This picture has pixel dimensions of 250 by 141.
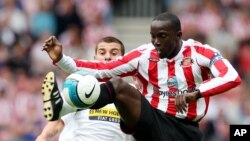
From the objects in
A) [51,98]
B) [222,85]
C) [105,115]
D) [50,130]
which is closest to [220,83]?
[222,85]

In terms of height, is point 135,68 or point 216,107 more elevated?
point 135,68

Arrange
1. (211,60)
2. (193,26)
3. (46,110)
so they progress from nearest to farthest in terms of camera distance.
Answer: (46,110)
(211,60)
(193,26)

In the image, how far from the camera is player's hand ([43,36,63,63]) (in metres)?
8.69

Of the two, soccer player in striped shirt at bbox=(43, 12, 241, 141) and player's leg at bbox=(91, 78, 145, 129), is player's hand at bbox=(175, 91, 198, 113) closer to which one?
soccer player in striped shirt at bbox=(43, 12, 241, 141)

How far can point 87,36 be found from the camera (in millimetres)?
16453

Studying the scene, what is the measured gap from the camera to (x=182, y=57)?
8930 millimetres

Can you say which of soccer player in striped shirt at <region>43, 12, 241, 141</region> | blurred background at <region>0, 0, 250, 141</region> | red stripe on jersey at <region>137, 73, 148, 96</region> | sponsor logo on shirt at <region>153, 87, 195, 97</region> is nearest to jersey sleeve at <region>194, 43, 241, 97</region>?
soccer player in striped shirt at <region>43, 12, 241, 141</region>

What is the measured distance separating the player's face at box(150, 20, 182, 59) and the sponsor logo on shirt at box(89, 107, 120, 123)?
0.75 metres

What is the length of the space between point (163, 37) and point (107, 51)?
40.3 inches

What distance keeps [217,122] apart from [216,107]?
1.52 ft

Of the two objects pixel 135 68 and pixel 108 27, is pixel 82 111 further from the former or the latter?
pixel 108 27

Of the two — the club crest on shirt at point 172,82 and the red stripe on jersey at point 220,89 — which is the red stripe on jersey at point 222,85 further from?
the club crest on shirt at point 172,82

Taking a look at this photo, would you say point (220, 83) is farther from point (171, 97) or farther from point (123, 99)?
point (123, 99)

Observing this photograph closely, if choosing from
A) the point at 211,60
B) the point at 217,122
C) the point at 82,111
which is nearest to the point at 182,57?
the point at 211,60
